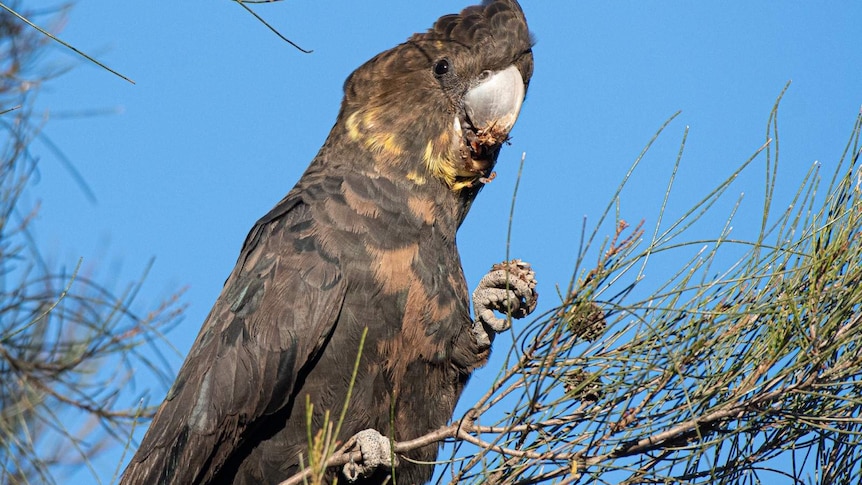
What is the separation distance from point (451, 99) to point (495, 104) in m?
0.21

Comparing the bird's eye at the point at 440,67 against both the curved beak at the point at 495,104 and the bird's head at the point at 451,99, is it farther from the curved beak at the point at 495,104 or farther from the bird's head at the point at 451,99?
the curved beak at the point at 495,104

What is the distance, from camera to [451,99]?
13.5 feet

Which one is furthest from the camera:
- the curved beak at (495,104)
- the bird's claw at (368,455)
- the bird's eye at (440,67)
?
the bird's eye at (440,67)

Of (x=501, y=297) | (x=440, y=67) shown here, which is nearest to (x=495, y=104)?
(x=440, y=67)

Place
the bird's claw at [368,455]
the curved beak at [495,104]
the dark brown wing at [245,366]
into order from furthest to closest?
1. the curved beak at [495,104]
2. the dark brown wing at [245,366]
3. the bird's claw at [368,455]

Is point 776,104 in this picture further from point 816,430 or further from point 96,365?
point 96,365

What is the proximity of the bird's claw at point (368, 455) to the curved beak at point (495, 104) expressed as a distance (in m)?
1.48

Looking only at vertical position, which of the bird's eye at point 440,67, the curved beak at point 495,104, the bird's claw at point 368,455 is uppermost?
the bird's eye at point 440,67

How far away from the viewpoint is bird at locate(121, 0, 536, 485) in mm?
3494

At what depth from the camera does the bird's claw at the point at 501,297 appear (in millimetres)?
3297

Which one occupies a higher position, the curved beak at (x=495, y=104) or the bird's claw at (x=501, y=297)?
the curved beak at (x=495, y=104)

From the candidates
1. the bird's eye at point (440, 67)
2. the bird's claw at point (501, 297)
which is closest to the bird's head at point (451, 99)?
the bird's eye at point (440, 67)

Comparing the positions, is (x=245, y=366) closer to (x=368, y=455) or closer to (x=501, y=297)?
(x=368, y=455)

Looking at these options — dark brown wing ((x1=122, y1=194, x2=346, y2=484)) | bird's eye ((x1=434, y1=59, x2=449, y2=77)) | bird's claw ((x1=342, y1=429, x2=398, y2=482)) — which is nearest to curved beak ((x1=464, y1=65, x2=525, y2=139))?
bird's eye ((x1=434, y1=59, x2=449, y2=77))
